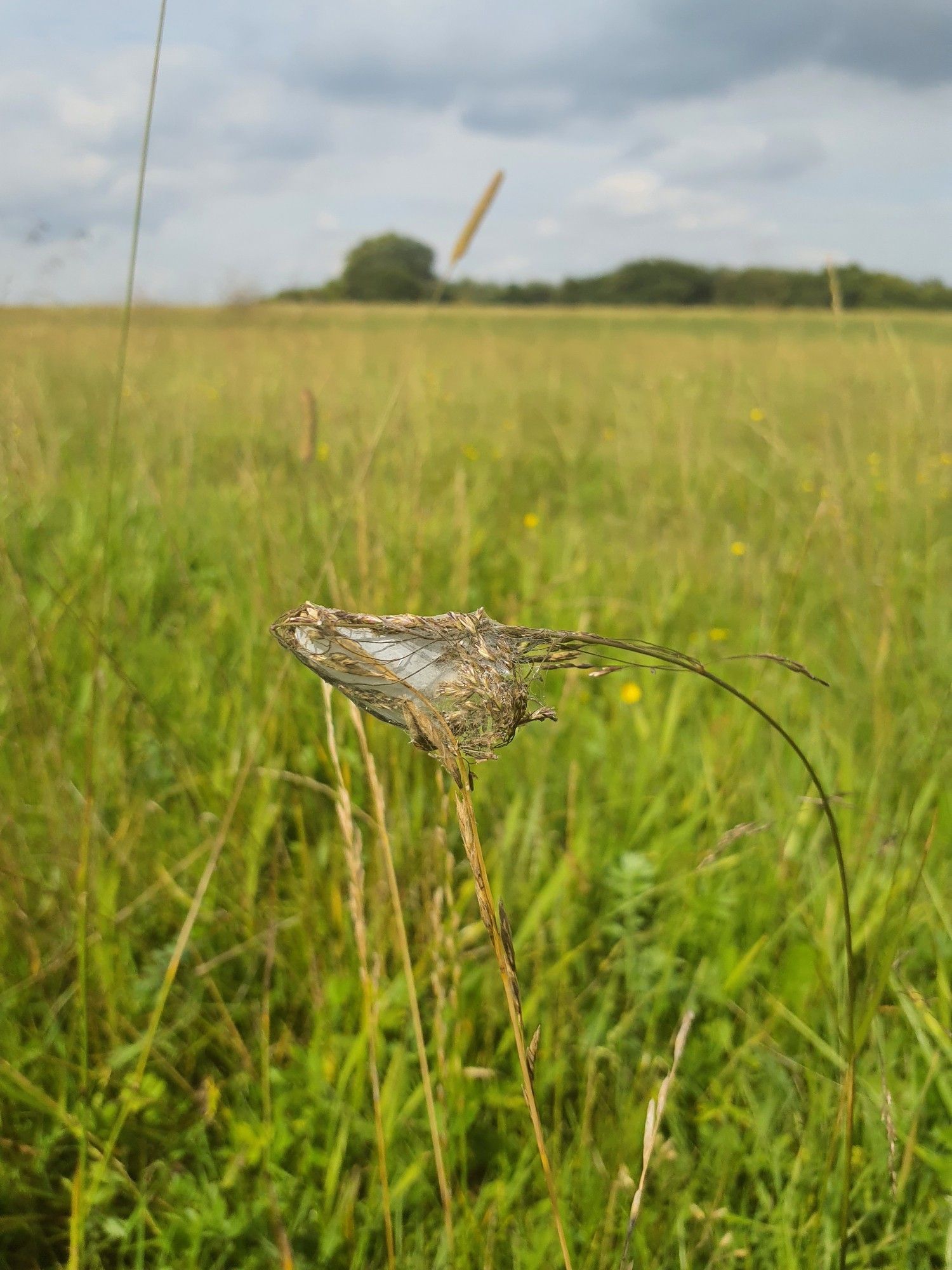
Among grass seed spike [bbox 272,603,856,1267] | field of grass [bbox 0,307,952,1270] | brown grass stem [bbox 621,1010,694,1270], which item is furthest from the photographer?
field of grass [bbox 0,307,952,1270]

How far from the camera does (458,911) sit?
95 centimetres

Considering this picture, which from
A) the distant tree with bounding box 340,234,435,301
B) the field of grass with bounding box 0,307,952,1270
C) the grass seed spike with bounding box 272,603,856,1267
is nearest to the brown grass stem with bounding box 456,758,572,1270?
the grass seed spike with bounding box 272,603,856,1267

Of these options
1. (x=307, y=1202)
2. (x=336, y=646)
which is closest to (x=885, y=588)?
(x=307, y=1202)

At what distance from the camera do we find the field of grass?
0.96 m

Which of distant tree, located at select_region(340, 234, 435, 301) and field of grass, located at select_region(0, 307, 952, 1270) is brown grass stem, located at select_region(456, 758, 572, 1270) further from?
distant tree, located at select_region(340, 234, 435, 301)

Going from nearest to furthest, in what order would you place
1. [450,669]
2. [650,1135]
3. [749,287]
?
1. [450,669]
2. [650,1135]
3. [749,287]

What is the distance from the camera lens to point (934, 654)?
6.96ft

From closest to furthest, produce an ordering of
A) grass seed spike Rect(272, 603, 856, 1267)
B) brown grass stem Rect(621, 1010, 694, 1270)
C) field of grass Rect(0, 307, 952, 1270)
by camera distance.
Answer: grass seed spike Rect(272, 603, 856, 1267) < brown grass stem Rect(621, 1010, 694, 1270) < field of grass Rect(0, 307, 952, 1270)

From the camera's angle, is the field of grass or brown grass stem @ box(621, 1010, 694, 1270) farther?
the field of grass

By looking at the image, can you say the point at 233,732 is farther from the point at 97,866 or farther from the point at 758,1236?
the point at 758,1236

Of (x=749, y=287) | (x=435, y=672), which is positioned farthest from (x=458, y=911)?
(x=749, y=287)

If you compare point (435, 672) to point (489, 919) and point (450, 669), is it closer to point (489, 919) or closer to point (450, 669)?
point (450, 669)

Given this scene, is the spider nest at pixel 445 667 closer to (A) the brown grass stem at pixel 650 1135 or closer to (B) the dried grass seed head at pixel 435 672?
(B) the dried grass seed head at pixel 435 672

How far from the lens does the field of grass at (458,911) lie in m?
0.96
